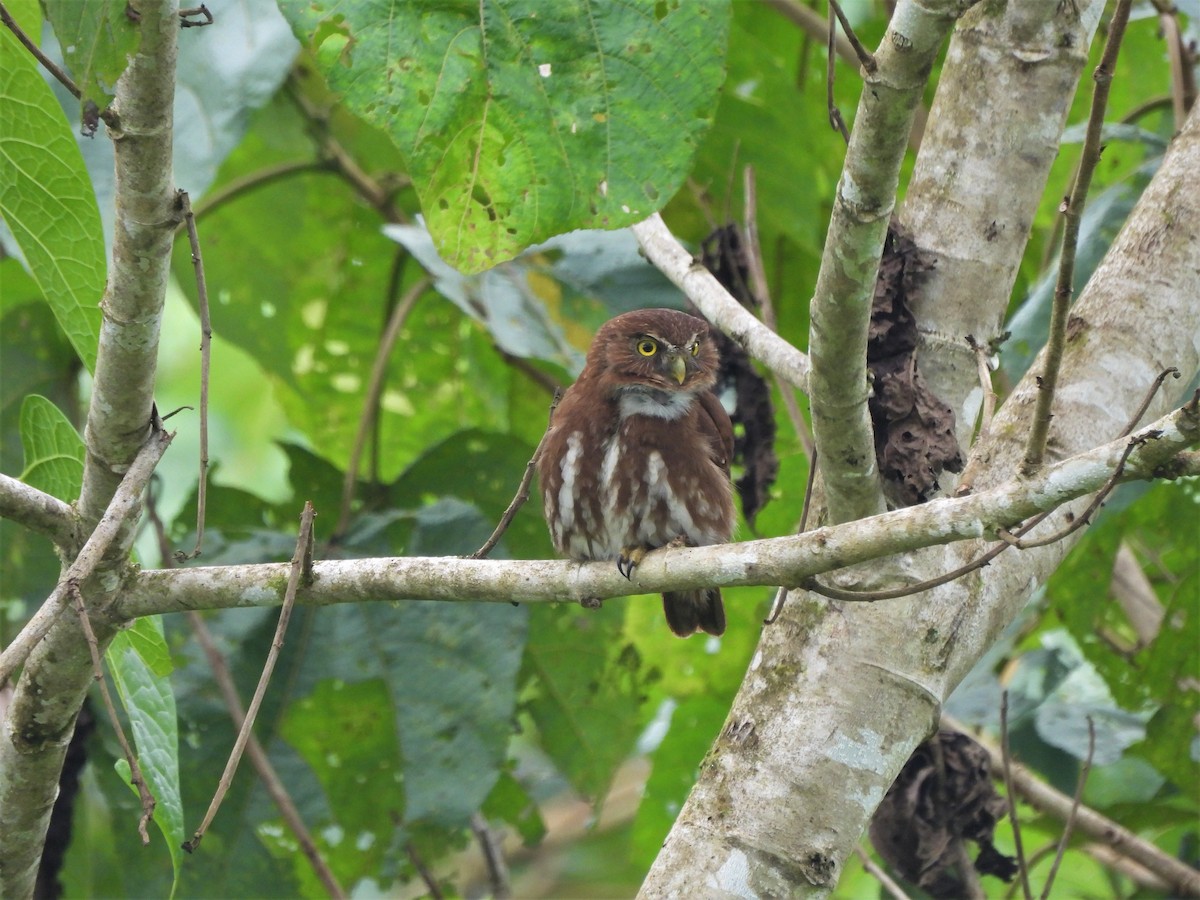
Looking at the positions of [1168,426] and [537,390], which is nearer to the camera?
[1168,426]

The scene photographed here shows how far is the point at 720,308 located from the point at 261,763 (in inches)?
70.9

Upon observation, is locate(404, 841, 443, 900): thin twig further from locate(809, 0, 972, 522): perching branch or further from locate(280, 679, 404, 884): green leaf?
locate(809, 0, 972, 522): perching branch

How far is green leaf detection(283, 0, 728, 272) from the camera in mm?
2383

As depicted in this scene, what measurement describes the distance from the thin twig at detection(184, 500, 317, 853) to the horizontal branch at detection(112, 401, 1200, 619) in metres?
0.10

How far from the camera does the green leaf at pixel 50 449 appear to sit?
2.68 metres

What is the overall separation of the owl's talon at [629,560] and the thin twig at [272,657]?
58 cm

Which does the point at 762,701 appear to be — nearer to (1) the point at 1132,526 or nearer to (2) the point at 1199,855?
(1) the point at 1132,526

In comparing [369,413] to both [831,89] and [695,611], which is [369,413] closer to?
[695,611]

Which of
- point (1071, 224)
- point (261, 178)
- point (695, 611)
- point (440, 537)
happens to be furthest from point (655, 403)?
point (261, 178)

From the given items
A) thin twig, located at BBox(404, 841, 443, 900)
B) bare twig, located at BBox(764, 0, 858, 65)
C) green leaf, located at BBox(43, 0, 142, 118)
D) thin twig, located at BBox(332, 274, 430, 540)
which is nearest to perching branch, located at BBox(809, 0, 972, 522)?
green leaf, located at BBox(43, 0, 142, 118)

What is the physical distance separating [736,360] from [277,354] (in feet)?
7.82

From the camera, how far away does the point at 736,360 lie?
11.9ft

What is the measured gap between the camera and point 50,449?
2.73 metres

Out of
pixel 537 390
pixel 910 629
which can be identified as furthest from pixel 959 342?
pixel 537 390
